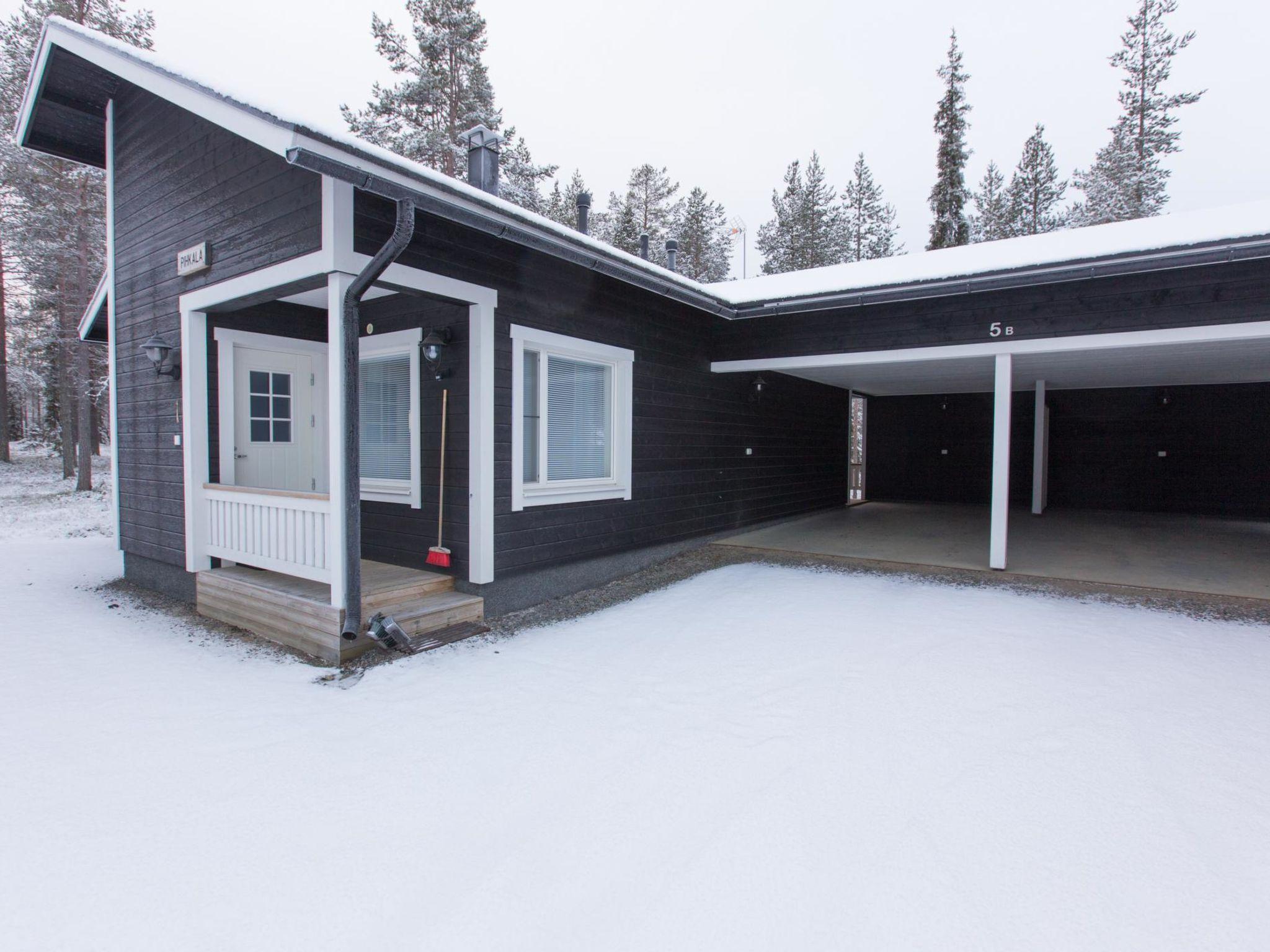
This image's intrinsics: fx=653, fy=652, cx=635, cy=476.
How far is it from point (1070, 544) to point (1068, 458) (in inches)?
211

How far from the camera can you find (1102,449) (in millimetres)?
11750

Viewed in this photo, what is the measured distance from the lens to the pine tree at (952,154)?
799 inches

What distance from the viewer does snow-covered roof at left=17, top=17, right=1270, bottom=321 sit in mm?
3355

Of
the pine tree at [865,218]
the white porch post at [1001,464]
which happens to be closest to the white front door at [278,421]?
the white porch post at [1001,464]

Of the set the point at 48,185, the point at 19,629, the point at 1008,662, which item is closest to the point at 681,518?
the point at 1008,662

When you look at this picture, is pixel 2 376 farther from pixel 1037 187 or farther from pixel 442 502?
pixel 1037 187

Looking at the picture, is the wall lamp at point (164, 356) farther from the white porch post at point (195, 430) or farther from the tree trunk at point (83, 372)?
the tree trunk at point (83, 372)

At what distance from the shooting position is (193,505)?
5.16 meters

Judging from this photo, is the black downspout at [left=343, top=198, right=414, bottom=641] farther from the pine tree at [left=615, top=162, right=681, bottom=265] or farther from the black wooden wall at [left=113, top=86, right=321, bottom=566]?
the pine tree at [left=615, top=162, right=681, bottom=265]

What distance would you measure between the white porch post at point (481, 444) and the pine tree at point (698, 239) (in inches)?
840

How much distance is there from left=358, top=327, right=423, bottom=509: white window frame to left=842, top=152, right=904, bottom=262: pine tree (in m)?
24.3

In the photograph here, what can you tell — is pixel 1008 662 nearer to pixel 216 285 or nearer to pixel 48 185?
pixel 216 285

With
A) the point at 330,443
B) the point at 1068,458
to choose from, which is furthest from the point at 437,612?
the point at 1068,458

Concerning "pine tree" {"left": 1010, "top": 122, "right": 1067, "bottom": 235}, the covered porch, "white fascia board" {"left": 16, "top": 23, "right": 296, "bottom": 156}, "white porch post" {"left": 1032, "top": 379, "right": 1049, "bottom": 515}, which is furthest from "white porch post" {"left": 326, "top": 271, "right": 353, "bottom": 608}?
"pine tree" {"left": 1010, "top": 122, "right": 1067, "bottom": 235}
